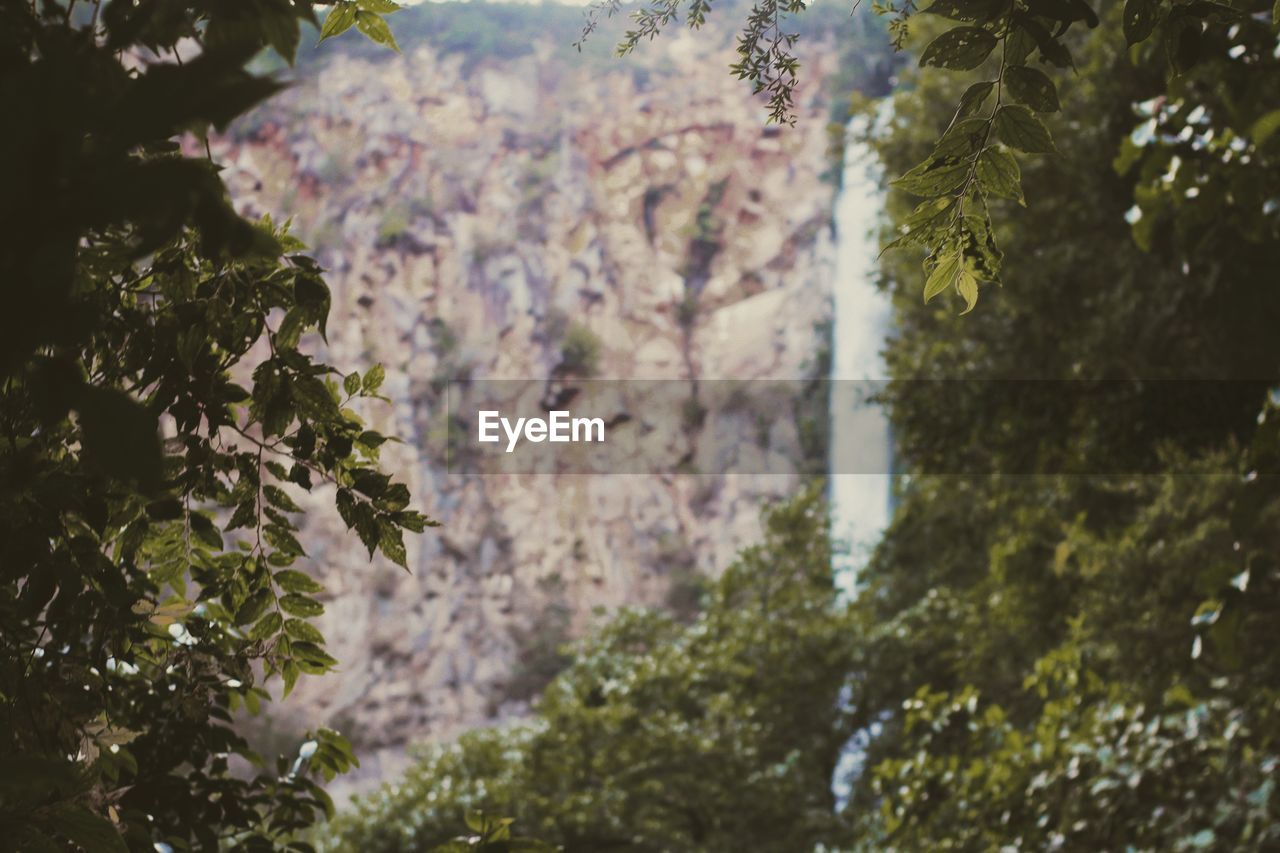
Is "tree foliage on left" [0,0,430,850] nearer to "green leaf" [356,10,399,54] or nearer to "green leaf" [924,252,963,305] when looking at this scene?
"green leaf" [356,10,399,54]

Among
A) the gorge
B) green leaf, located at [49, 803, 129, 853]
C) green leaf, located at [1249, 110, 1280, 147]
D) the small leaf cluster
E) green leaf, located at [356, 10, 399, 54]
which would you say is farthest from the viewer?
the gorge

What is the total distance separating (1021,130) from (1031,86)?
20 millimetres

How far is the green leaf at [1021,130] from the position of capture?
0.57 meters

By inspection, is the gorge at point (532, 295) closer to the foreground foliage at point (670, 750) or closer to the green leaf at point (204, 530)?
the foreground foliage at point (670, 750)

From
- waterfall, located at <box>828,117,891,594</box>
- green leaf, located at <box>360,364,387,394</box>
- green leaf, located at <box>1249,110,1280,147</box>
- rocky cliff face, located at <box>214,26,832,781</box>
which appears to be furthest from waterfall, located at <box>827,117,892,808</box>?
green leaf, located at <box>360,364,387,394</box>

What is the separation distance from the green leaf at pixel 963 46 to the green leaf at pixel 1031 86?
18 mm

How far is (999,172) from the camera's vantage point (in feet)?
1.96

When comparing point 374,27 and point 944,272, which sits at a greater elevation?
point 374,27

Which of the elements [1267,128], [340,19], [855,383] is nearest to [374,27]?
[340,19]

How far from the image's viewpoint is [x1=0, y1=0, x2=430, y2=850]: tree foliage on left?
273 millimetres

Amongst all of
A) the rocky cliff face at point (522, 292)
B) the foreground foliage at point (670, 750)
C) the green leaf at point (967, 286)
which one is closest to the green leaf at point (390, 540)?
the green leaf at point (967, 286)

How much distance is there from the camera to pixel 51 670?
27.1 inches

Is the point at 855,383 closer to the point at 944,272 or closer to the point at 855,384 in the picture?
the point at 855,384

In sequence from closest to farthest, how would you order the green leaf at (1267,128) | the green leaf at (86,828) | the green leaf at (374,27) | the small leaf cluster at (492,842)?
the green leaf at (86,828) → the green leaf at (374,27) → the small leaf cluster at (492,842) → the green leaf at (1267,128)
